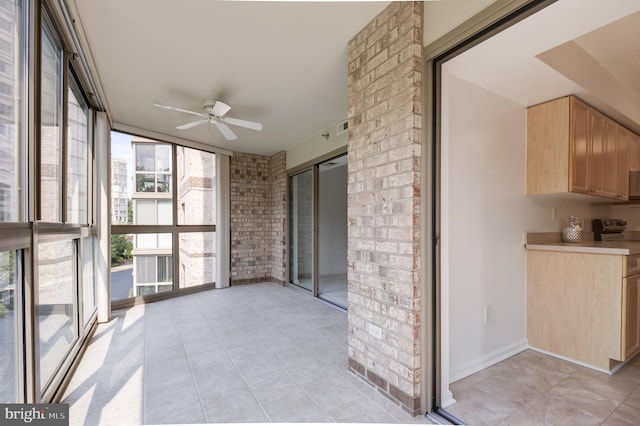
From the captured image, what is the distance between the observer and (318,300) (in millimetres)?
4512

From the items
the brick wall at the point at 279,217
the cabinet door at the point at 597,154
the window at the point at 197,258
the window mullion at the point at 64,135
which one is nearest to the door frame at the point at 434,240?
the cabinet door at the point at 597,154

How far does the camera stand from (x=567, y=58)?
2.21 metres

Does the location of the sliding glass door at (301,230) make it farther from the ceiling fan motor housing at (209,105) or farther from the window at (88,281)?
the window at (88,281)

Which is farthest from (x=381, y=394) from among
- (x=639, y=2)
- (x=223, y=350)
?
(x=639, y=2)

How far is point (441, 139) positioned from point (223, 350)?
253 cm

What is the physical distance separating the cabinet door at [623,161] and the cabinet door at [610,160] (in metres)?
0.07

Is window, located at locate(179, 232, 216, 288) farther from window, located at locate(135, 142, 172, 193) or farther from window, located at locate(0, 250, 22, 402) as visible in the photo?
window, located at locate(0, 250, 22, 402)

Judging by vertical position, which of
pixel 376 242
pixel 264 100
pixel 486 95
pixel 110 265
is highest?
pixel 264 100

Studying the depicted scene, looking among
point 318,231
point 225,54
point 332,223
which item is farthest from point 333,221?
point 225,54

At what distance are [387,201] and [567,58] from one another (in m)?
1.79

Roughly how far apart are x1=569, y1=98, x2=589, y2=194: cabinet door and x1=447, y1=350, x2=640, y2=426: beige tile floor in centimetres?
148

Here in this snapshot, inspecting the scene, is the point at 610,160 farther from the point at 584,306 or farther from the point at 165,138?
the point at 165,138

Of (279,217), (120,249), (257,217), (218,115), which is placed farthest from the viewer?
(257,217)

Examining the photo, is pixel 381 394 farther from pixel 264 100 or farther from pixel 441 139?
pixel 264 100
